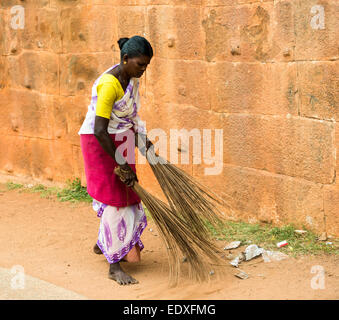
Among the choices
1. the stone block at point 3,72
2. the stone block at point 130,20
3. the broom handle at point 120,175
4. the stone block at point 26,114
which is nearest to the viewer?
the broom handle at point 120,175

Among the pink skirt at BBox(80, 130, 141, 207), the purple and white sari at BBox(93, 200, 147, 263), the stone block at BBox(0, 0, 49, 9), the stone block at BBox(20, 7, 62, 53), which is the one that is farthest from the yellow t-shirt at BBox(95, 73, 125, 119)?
the stone block at BBox(0, 0, 49, 9)

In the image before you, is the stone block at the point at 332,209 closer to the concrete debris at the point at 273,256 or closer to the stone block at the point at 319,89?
the concrete debris at the point at 273,256

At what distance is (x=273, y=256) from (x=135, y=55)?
172 centimetres

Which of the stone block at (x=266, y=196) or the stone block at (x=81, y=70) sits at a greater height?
the stone block at (x=81, y=70)

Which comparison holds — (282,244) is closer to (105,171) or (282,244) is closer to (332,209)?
(332,209)

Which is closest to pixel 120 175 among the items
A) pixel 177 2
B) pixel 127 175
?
pixel 127 175

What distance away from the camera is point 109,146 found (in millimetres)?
3662

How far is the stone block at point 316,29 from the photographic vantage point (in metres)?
4.06

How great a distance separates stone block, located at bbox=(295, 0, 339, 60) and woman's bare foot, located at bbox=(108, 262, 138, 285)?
198 cm

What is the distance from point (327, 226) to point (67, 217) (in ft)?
7.83

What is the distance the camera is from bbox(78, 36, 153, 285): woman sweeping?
3662 millimetres

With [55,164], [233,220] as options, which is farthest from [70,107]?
[233,220]

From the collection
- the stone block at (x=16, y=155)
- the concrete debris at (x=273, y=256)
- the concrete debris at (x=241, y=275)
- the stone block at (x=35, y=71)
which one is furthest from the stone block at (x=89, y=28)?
the concrete debris at (x=241, y=275)
